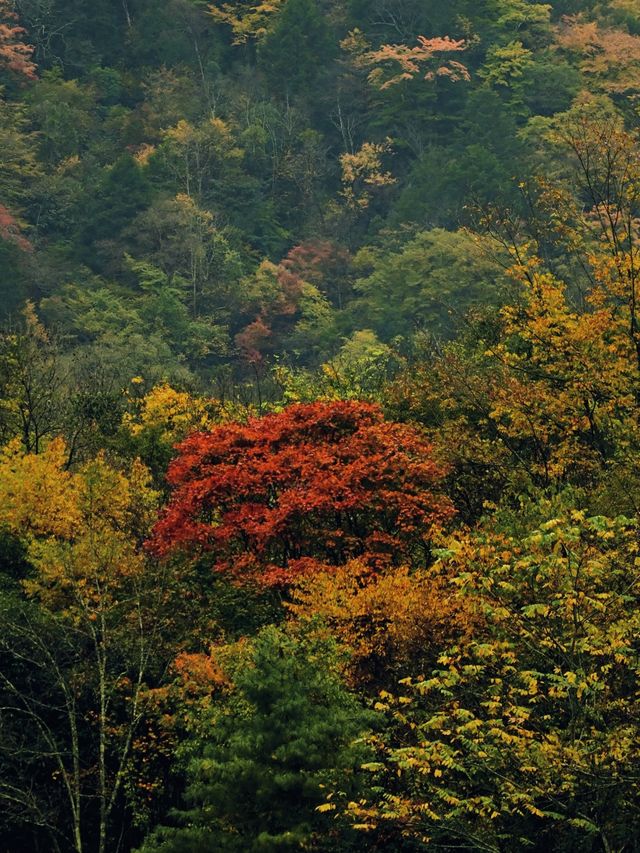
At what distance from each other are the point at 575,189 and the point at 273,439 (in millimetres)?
44652

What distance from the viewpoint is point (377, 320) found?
82.7m

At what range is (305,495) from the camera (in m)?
29.9

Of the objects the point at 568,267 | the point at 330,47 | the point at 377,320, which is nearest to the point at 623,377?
the point at 568,267

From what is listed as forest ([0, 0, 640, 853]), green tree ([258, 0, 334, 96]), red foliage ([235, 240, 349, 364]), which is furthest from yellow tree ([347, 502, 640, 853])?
green tree ([258, 0, 334, 96])

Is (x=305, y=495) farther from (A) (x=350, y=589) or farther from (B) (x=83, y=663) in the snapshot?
(B) (x=83, y=663)

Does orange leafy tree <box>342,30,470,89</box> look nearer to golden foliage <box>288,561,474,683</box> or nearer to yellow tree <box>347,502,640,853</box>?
golden foliage <box>288,561,474,683</box>

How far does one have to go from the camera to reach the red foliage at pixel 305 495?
29.7 metres

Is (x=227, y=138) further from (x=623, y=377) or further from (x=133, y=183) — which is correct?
(x=623, y=377)

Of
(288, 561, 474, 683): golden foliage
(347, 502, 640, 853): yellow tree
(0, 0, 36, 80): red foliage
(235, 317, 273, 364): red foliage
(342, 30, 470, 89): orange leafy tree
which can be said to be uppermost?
(347, 502, 640, 853): yellow tree

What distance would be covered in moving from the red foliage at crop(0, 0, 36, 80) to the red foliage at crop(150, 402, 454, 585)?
77.6 meters

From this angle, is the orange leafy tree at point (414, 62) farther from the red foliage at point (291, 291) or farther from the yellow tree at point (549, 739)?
the yellow tree at point (549, 739)

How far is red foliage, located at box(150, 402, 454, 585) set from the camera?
97.5ft

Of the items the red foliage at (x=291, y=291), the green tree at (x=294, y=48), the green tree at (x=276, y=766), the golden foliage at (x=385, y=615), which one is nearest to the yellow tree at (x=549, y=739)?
Result: the green tree at (x=276, y=766)

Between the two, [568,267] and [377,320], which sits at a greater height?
[568,267]
